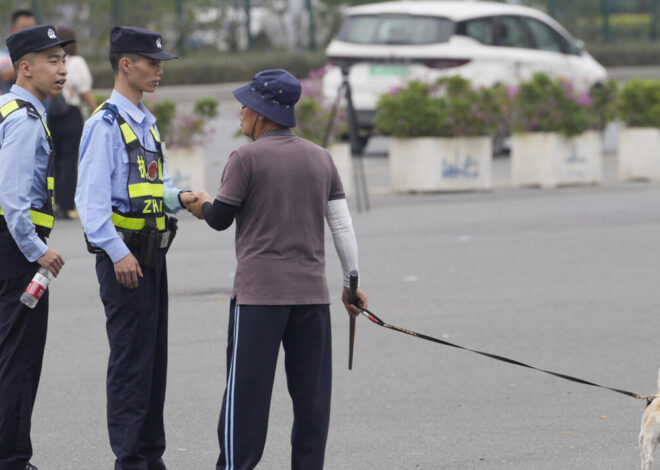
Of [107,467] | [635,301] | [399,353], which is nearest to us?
[107,467]

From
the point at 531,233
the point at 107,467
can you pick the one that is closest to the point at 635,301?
the point at 531,233

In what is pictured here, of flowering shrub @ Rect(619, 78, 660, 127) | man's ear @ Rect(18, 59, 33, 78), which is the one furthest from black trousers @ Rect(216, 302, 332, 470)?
flowering shrub @ Rect(619, 78, 660, 127)

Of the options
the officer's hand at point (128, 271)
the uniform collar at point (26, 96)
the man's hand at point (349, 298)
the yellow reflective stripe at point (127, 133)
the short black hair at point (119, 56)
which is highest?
the short black hair at point (119, 56)

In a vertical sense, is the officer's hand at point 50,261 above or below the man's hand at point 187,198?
below

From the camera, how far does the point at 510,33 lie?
62.6 feet

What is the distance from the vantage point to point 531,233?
39.2ft

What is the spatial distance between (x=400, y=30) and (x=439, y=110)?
385 centimetres

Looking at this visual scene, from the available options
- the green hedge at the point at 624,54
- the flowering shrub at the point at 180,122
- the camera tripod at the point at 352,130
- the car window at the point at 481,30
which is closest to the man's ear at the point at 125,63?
the camera tripod at the point at 352,130

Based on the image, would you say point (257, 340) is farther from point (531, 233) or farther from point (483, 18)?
point (483, 18)

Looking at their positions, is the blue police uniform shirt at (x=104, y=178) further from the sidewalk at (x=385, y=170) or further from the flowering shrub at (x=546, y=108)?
the flowering shrub at (x=546, y=108)

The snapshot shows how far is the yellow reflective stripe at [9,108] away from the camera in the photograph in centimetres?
490

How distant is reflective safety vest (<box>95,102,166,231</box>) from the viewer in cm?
480

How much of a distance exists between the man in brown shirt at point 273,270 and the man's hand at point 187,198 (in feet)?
0.57

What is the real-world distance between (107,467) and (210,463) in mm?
455
